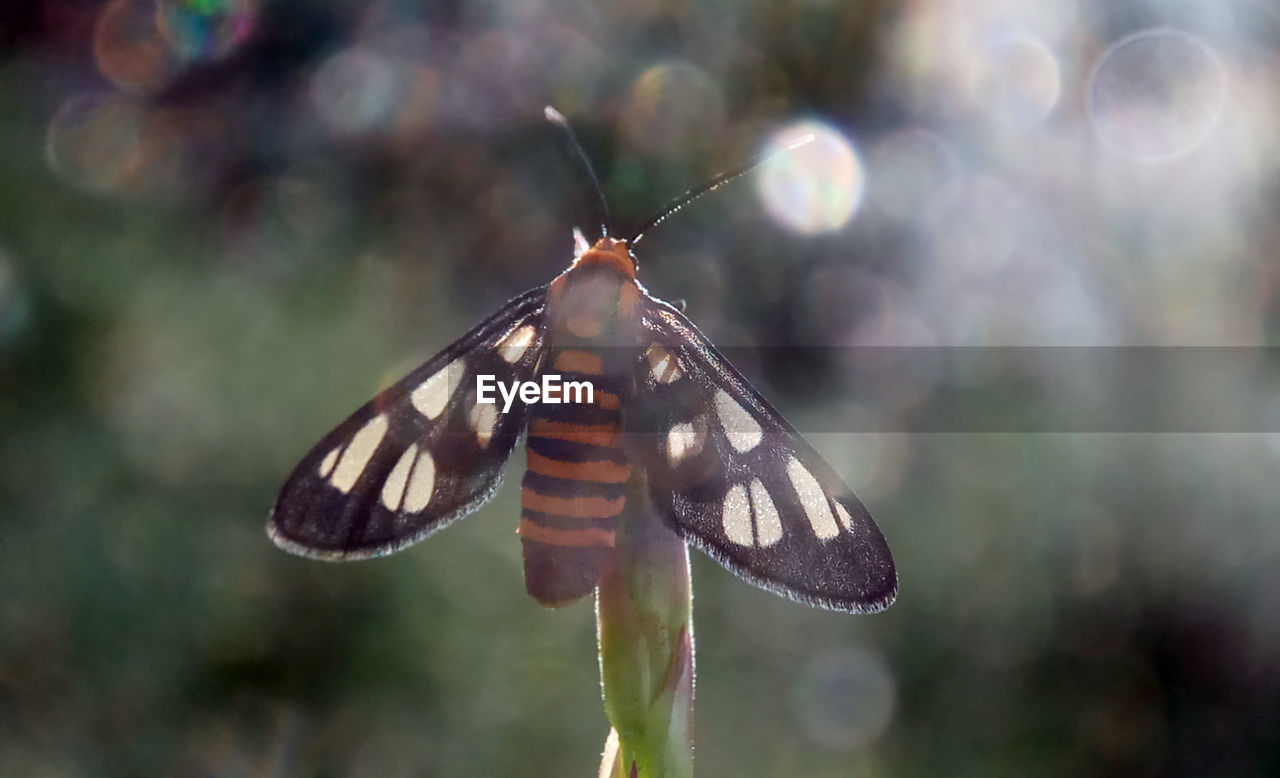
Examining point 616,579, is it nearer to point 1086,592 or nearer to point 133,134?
point 1086,592

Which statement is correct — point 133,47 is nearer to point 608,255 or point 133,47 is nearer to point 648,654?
point 608,255

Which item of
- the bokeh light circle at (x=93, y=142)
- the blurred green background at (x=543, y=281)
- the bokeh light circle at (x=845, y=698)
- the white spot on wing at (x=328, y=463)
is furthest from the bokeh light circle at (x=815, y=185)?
the white spot on wing at (x=328, y=463)

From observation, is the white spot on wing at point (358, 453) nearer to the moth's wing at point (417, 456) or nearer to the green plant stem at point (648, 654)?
the moth's wing at point (417, 456)

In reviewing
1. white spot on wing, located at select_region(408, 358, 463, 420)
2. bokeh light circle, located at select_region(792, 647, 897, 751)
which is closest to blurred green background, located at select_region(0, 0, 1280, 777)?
bokeh light circle, located at select_region(792, 647, 897, 751)

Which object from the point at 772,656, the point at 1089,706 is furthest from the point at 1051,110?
the point at 772,656

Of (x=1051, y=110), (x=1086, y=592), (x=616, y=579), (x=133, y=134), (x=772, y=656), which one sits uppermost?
(x=1051, y=110)

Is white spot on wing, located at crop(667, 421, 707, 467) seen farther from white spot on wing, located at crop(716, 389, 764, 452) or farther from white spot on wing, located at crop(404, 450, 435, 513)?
white spot on wing, located at crop(404, 450, 435, 513)
